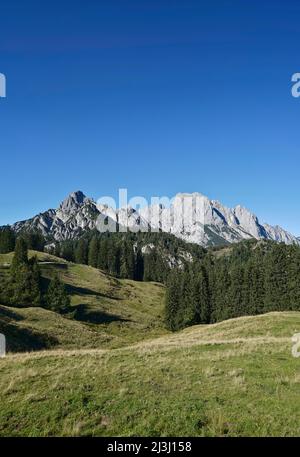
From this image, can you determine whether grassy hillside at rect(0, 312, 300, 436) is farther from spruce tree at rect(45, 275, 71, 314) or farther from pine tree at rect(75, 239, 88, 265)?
pine tree at rect(75, 239, 88, 265)

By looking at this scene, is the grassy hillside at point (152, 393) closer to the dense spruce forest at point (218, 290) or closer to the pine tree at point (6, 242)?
the dense spruce forest at point (218, 290)

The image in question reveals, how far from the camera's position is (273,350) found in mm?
26984

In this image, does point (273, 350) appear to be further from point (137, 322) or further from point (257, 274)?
point (257, 274)

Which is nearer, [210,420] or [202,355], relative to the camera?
[210,420]

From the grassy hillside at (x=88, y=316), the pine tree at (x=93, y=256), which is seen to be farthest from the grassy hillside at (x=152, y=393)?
the pine tree at (x=93, y=256)

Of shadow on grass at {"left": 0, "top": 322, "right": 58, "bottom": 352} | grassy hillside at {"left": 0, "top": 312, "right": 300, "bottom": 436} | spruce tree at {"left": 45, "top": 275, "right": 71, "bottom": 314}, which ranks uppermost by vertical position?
spruce tree at {"left": 45, "top": 275, "right": 71, "bottom": 314}

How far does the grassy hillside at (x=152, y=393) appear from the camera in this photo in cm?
1328

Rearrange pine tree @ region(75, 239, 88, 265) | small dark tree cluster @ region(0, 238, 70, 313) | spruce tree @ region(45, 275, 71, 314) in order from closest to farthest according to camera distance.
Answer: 1. small dark tree cluster @ region(0, 238, 70, 313)
2. spruce tree @ region(45, 275, 71, 314)
3. pine tree @ region(75, 239, 88, 265)

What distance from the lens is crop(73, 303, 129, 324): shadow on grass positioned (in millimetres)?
85081

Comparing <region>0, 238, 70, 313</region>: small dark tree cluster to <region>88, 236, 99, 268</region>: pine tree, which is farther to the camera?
<region>88, 236, 99, 268</region>: pine tree

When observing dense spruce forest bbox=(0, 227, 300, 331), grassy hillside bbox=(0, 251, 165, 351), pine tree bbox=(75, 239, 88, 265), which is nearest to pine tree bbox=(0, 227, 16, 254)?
grassy hillside bbox=(0, 251, 165, 351)

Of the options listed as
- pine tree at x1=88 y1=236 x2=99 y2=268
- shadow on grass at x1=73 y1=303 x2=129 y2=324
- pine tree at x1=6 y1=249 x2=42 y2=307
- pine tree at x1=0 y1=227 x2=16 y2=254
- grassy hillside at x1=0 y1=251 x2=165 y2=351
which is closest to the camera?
grassy hillside at x1=0 y1=251 x2=165 y2=351
